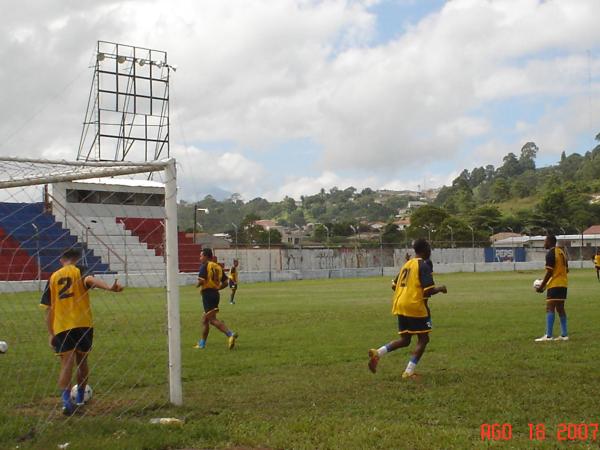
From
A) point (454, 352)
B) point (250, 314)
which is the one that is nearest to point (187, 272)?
point (250, 314)

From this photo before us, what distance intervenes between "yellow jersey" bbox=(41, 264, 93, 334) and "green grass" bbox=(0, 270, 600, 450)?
98 cm

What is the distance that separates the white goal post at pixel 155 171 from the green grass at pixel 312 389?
1.88 feet

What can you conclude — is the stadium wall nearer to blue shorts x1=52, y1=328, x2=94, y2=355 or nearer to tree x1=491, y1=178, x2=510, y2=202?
blue shorts x1=52, y1=328, x2=94, y2=355

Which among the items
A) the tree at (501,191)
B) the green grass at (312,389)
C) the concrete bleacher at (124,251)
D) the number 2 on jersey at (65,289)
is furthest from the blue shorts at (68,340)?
the tree at (501,191)

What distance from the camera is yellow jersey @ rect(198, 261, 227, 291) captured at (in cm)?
1329

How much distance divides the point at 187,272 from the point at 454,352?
3231 cm

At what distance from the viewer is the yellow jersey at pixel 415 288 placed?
9227 mm

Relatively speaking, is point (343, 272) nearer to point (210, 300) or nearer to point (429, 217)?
point (210, 300)

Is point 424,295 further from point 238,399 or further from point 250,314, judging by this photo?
point 250,314

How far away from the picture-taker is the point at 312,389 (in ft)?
28.3

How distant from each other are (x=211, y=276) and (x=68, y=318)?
5676 millimetres

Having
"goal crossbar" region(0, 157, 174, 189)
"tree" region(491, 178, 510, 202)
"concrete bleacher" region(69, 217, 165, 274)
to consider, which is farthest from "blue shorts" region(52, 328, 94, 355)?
"tree" region(491, 178, 510, 202)

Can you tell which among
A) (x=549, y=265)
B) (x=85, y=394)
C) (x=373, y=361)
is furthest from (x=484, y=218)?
(x=85, y=394)

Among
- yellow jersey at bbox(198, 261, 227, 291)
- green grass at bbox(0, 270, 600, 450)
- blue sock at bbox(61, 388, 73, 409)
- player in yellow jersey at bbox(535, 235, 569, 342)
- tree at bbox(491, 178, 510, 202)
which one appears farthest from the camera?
tree at bbox(491, 178, 510, 202)
